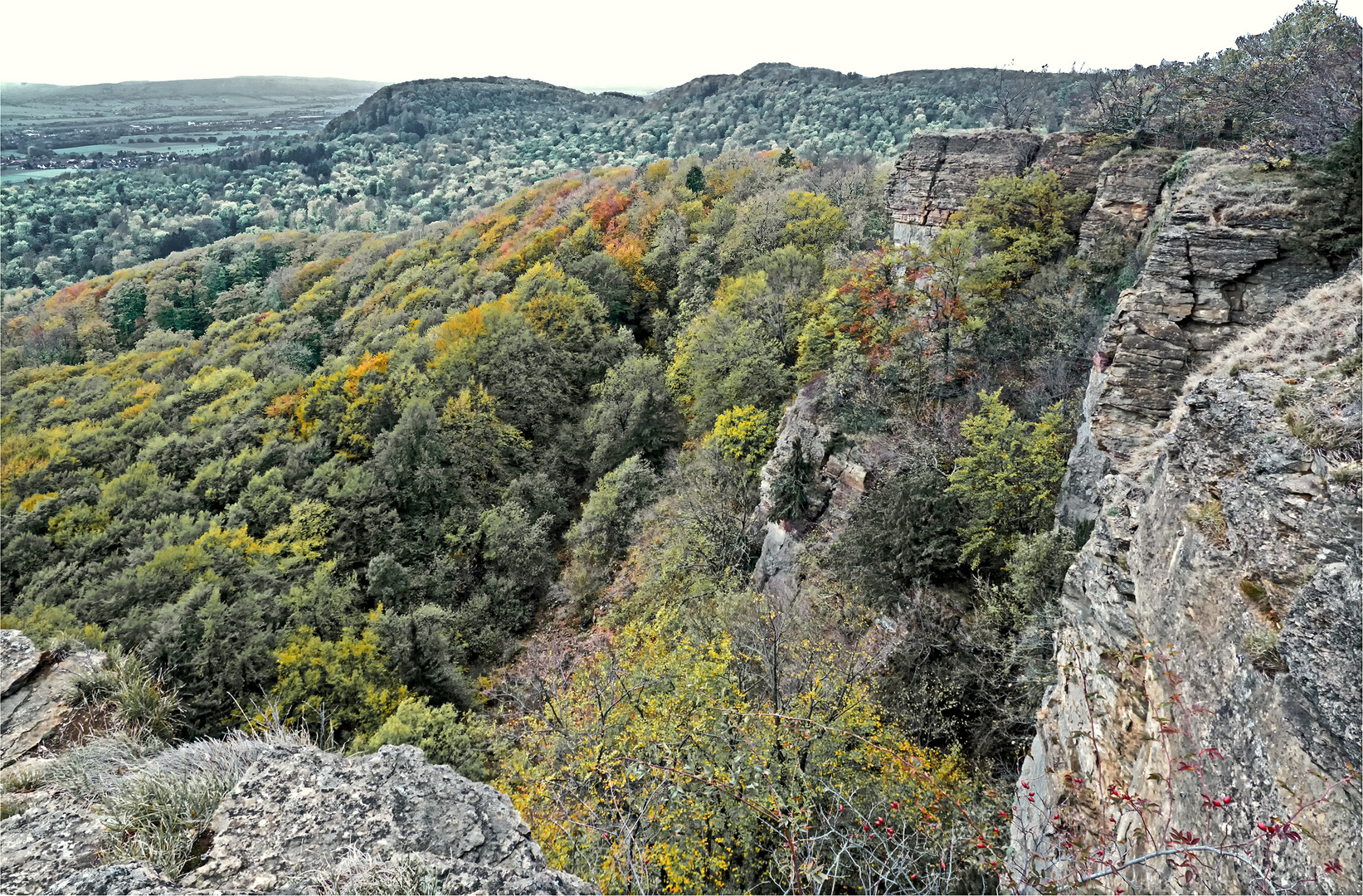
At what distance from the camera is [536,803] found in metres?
12.5

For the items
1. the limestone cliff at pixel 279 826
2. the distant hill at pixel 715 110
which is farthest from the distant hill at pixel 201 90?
the limestone cliff at pixel 279 826

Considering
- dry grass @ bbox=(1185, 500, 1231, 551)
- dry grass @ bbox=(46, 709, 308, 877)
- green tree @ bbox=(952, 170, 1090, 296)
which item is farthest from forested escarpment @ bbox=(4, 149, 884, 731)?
dry grass @ bbox=(1185, 500, 1231, 551)

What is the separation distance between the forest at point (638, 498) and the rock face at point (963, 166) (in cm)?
157

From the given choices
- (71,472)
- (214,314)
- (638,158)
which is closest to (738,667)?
(71,472)

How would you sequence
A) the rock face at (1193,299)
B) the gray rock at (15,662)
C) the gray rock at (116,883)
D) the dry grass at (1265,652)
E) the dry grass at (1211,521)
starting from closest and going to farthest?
the gray rock at (116,883) < the dry grass at (1265,652) < the dry grass at (1211,521) < the gray rock at (15,662) < the rock face at (1193,299)

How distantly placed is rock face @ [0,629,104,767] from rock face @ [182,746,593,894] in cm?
438

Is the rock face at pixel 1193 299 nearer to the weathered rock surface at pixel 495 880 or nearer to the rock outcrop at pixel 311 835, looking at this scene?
the weathered rock surface at pixel 495 880

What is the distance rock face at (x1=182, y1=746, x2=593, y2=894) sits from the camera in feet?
14.2

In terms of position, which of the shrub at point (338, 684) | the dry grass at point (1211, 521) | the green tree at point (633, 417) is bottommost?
Answer: the shrub at point (338, 684)

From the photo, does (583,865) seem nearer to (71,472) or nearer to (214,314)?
(71,472)

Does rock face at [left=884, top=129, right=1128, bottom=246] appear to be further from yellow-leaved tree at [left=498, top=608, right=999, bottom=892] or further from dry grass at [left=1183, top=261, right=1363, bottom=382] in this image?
yellow-leaved tree at [left=498, top=608, right=999, bottom=892]

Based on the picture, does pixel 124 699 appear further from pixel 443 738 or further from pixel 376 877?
pixel 443 738

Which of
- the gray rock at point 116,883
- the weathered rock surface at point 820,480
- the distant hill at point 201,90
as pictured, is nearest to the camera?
the gray rock at point 116,883

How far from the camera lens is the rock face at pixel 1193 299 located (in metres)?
11.8
